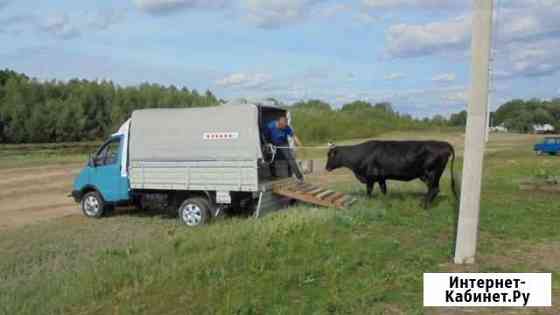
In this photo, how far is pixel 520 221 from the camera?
8797mm

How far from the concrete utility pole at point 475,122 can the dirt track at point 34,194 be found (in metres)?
9.76

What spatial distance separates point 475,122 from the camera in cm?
581

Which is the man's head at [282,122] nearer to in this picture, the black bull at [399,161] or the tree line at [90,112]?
the black bull at [399,161]

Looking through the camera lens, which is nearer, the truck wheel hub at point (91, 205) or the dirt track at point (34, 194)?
the truck wheel hub at point (91, 205)

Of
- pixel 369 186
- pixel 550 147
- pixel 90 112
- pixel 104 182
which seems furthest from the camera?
pixel 90 112

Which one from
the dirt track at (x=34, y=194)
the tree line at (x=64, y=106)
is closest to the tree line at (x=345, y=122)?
the tree line at (x=64, y=106)

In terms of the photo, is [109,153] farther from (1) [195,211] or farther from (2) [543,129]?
(2) [543,129]

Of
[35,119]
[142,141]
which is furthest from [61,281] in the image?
[35,119]

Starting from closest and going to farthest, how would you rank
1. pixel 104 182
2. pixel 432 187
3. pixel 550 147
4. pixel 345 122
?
pixel 432 187
pixel 104 182
pixel 550 147
pixel 345 122

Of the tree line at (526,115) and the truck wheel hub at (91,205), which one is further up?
the tree line at (526,115)

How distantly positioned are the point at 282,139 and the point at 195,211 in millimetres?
2373

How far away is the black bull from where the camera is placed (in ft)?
35.6

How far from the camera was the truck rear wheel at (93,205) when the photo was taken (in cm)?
1248

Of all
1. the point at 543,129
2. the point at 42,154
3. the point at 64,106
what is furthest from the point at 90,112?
the point at 543,129
